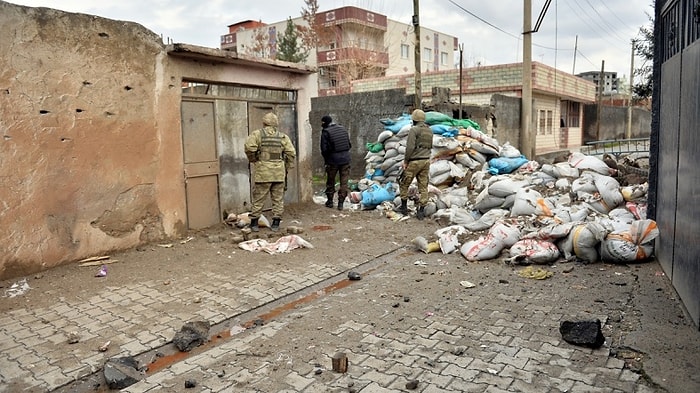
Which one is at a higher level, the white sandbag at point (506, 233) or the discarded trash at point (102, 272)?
the white sandbag at point (506, 233)

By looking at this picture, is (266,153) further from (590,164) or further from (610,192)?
(590,164)

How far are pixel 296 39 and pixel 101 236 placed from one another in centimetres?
2446

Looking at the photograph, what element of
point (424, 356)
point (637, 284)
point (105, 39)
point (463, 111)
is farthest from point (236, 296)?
point (463, 111)

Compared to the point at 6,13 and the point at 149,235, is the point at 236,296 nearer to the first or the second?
the point at 149,235

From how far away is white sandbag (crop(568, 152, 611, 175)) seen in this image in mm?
7711

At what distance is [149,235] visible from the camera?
600cm

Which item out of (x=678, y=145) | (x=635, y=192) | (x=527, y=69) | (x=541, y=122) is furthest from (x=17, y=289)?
(x=541, y=122)

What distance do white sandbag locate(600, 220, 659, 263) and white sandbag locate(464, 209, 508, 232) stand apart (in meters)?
1.78

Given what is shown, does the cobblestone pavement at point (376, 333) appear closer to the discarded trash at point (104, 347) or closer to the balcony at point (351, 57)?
the discarded trash at point (104, 347)

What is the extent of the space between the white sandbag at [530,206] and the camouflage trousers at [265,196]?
10.5 feet

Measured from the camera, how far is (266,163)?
672cm

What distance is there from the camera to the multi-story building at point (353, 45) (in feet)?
83.0

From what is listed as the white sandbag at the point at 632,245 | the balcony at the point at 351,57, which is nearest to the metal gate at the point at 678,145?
the white sandbag at the point at 632,245

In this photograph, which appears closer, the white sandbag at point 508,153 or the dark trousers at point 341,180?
the dark trousers at point 341,180
